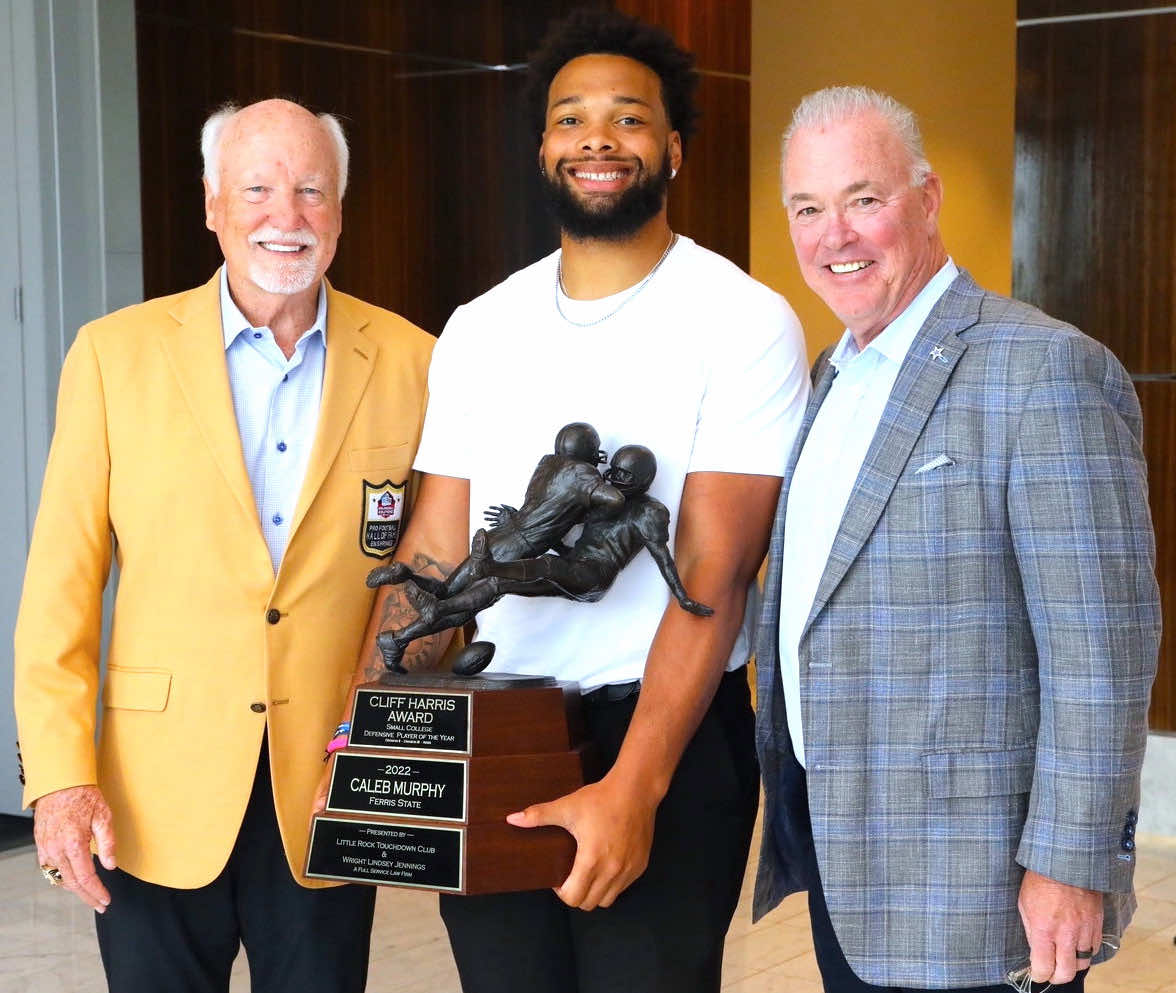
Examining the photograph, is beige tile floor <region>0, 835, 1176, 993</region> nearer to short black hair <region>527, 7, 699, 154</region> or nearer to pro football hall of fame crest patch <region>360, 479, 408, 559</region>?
pro football hall of fame crest patch <region>360, 479, 408, 559</region>

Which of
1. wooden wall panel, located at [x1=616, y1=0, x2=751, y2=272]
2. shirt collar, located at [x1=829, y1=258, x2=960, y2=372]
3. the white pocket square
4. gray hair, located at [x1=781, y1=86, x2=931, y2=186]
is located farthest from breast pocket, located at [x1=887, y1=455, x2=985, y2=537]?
wooden wall panel, located at [x1=616, y1=0, x2=751, y2=272]

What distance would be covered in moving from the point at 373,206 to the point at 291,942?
4.28 m

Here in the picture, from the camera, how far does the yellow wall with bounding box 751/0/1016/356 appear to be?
7.78m

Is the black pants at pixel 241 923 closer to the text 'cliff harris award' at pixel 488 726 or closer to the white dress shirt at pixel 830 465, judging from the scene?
the text 'cliff harris award' at pixel 488 726

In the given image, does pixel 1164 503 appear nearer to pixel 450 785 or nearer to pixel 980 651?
pixel 980 651

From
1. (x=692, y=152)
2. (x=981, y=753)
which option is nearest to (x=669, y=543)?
(x=981, y=753)

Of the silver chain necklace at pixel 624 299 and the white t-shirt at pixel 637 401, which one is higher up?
the silver chain necklace at pixel 624 299

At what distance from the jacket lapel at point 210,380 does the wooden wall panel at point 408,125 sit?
3264 millimetres

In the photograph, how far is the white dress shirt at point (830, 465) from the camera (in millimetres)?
2039

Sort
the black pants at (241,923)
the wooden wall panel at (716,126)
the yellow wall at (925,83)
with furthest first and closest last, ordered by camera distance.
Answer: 1. the yellow wall at (925,83)
2. the wooden wall panel at (716,126)
3. the black pants at (241,923)

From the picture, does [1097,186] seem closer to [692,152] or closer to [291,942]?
[692,152]

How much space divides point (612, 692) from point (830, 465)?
1.50ft

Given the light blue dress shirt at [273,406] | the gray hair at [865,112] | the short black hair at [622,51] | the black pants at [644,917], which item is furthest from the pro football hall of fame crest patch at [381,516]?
the gray hair at [865,112]

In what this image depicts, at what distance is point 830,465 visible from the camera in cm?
207
